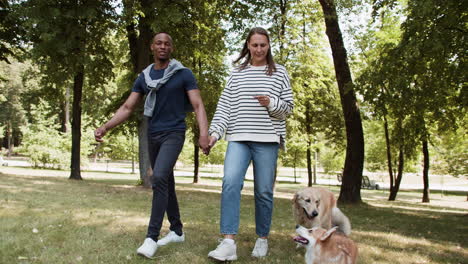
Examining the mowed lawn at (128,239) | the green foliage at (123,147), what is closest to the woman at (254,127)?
the mowed lawn at (128,239)

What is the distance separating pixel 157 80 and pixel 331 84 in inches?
842

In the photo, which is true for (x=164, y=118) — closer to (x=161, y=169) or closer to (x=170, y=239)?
(x=161, y=169)

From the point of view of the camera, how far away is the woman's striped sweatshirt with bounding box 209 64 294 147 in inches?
167

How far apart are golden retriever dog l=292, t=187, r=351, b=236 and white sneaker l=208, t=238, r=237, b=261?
3.81ft

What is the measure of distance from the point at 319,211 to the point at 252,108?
5.01 feet

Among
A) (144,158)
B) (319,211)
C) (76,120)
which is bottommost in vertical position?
(319,211)

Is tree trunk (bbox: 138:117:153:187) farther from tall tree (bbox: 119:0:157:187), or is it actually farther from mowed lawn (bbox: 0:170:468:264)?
mowed lawn (bbox: 0:170:468:264)

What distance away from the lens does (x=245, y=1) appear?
511 inches

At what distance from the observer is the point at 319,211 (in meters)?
4.69

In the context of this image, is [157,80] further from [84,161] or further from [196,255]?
[84,161]

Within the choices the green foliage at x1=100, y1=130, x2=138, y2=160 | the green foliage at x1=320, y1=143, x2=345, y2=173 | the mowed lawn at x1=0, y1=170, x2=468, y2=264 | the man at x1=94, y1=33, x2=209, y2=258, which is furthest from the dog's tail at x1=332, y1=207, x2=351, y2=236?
the green foliage at x1=320, y1=143, x2=345, y2=173

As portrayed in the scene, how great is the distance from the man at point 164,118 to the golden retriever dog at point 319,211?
143 centimetres

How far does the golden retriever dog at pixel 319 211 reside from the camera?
4.67 meters

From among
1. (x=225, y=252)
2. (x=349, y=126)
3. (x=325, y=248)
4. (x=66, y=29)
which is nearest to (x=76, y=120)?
(x=66, y=29)
